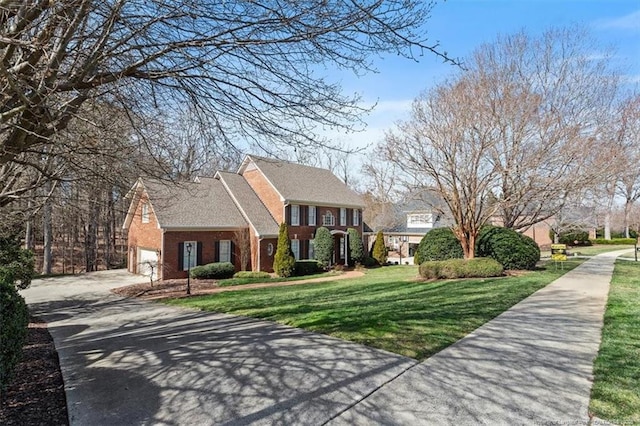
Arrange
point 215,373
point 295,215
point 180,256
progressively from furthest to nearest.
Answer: point 295,215
point 180,256
point 215,373

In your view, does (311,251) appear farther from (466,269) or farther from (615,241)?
(615,241)

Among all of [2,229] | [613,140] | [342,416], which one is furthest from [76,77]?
[613,140]

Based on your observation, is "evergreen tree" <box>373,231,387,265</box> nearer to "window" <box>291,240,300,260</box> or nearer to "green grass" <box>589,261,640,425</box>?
"window" <box>291,240,300,260</box>

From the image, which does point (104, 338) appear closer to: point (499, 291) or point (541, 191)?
point (499, 291)

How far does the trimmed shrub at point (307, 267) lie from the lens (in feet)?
69.4

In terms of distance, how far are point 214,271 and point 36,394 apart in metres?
14.3

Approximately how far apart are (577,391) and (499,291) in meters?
6.83

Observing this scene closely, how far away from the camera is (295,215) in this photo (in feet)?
76.1

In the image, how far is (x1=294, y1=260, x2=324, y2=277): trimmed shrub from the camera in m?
21.2

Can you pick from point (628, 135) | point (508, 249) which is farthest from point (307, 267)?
point (628, 135)

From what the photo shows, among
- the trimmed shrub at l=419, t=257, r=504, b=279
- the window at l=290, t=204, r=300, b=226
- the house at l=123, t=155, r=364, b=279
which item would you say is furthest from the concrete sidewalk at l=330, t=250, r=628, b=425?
the window at l=290, t=204, r=300, b=226

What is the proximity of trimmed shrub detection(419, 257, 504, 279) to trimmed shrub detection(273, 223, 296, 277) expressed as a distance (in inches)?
316

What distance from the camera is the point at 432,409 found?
12.5ft

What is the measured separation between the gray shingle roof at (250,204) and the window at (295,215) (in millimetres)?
1177
